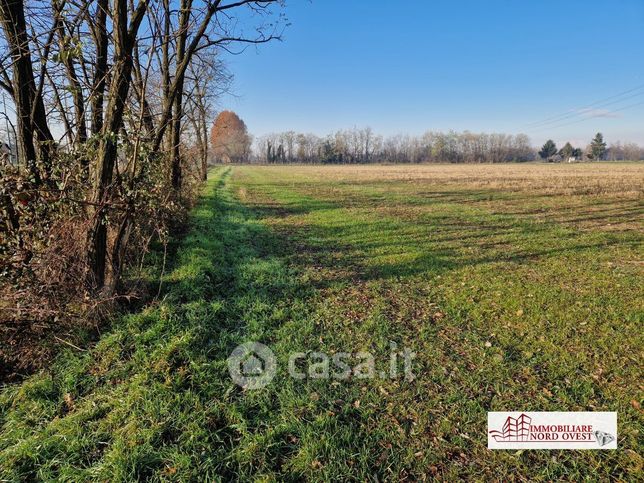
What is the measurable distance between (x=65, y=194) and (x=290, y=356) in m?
3.69

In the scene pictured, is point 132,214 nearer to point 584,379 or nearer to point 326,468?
point 326,468

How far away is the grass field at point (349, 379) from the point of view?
9.04 feet

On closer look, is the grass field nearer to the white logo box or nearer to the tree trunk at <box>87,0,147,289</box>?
the white logo box

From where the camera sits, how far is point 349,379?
3.82 m

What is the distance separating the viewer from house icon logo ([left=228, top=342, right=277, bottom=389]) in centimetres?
373

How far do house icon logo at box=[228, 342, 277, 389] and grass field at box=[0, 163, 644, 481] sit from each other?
0.12 meters

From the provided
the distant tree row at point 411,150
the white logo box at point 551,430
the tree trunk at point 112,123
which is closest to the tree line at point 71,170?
the tree trunk at point 112,123

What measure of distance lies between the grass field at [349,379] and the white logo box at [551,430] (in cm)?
8

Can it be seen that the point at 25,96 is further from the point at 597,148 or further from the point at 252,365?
the point at 597,148

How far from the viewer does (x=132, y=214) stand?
4.85 metres

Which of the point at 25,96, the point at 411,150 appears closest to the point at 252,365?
the point at 25,96

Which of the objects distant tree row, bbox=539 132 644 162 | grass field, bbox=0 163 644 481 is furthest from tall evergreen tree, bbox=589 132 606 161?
grass field, bbox=0 163 644 481

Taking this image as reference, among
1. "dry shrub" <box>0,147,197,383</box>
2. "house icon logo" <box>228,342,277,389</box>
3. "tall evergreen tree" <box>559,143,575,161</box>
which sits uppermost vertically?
"tall evergreen tree" <box>559,143,575,161</box>

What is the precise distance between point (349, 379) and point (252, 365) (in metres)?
1.13
